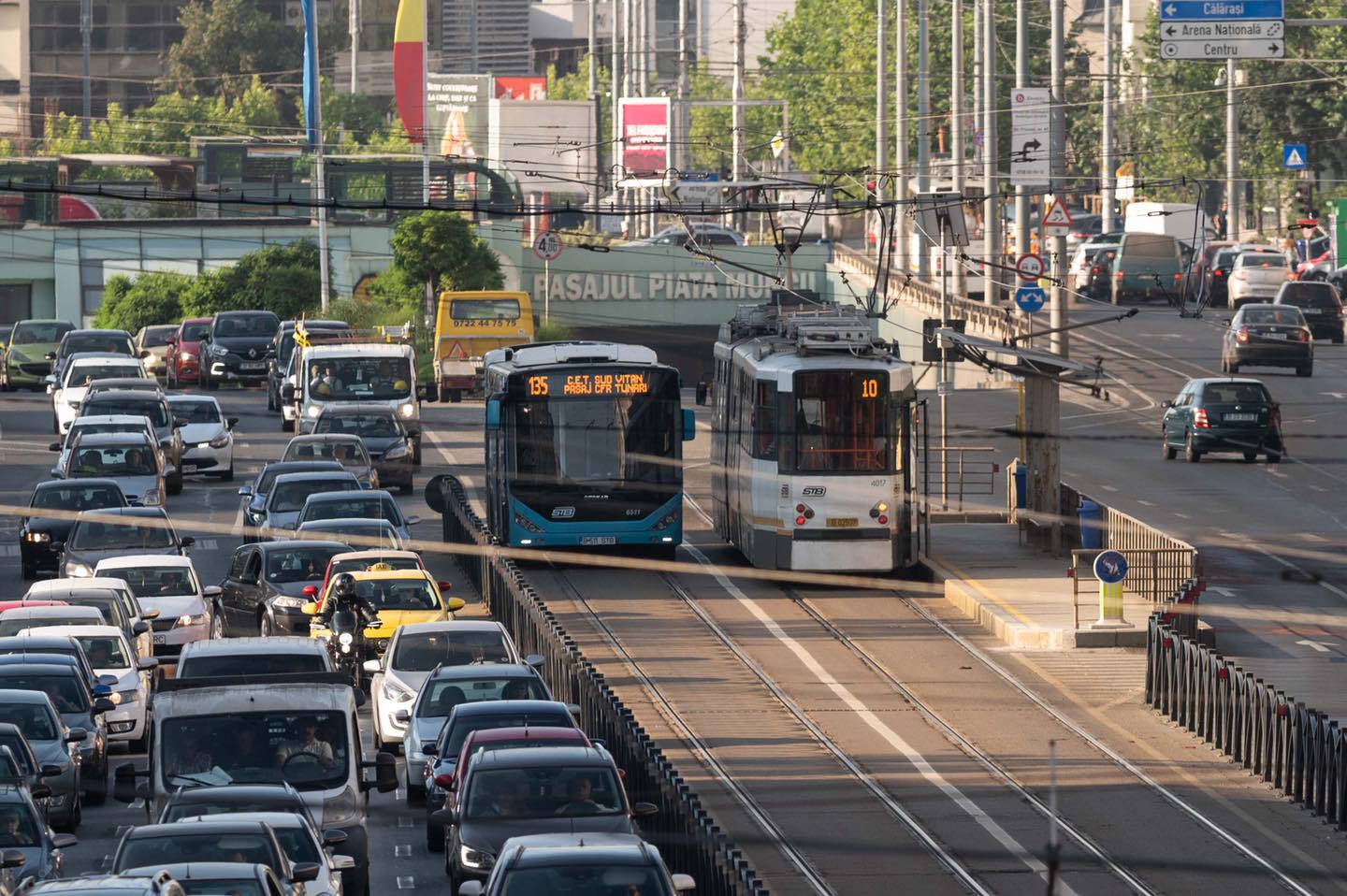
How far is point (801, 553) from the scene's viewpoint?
32.7 meters

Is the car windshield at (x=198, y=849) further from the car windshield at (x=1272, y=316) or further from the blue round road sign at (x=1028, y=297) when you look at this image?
the car windshield at (x=1272, y=316)

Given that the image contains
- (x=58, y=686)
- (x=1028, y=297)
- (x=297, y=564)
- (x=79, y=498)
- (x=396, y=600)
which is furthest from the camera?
(x=1028, y=297)

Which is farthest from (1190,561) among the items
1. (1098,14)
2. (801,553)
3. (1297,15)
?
(1098,14)

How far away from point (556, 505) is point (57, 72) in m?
121

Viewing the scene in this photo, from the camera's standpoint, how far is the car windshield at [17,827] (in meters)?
16.8

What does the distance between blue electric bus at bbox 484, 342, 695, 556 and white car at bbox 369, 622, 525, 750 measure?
30.6 feet

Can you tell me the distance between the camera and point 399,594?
90.9 ft

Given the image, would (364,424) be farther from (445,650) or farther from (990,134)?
(990,134)

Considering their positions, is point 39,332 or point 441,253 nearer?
point 39,332

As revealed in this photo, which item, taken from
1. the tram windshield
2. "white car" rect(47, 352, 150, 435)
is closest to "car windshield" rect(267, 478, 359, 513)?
the tram windshield

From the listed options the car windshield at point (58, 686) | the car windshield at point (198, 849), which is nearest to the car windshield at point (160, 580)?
the car windshield at point (58, 686)

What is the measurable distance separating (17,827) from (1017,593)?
1806 cm

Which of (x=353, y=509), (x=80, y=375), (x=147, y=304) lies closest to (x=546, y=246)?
(x=80, y=375)

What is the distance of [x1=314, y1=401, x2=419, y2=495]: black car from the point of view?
4334 cm
